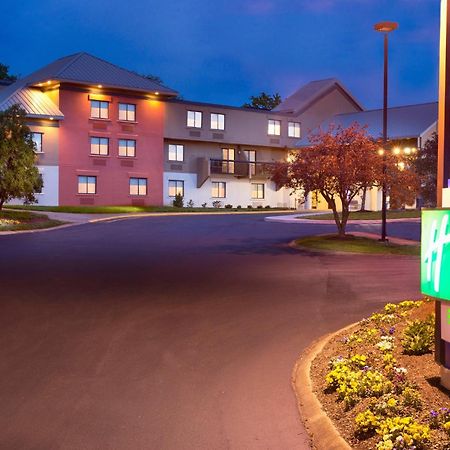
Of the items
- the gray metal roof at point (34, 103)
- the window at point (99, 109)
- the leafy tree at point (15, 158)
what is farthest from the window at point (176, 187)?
the leafy tree at point (15, 158)

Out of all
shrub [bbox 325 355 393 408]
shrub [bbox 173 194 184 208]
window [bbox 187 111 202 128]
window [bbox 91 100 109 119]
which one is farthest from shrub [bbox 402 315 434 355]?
window [bbox 187 111 202 128]

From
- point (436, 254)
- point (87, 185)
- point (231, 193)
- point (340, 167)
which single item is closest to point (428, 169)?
point (231, 193)

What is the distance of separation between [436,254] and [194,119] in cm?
5066

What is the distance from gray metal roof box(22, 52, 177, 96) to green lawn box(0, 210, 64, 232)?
655 inches

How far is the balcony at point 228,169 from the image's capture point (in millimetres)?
55391

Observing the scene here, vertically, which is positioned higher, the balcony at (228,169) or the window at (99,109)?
the window at (99,109)

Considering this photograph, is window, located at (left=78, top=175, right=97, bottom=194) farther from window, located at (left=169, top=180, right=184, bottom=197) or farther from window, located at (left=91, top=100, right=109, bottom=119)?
window, located at (left=169, top=180, right=184, bottom=197)

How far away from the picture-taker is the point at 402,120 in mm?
54562

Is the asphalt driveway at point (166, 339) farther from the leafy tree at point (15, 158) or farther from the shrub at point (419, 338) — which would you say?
the leafy tree at point (15, 158)

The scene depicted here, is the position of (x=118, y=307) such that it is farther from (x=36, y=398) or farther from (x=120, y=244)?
(x=120, y=244)

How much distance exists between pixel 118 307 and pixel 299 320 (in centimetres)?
306

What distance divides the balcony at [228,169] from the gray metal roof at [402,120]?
16.9 ft

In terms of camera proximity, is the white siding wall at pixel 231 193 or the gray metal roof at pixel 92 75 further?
the white siding wall at pixel 231 193

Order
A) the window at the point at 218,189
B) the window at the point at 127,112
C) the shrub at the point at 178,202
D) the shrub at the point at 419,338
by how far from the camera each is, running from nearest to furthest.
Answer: the shrub at the point at 419,338 < the window at the point at 127,112 < the shrub at the point at 178,202 < the window at the point at 218,189
